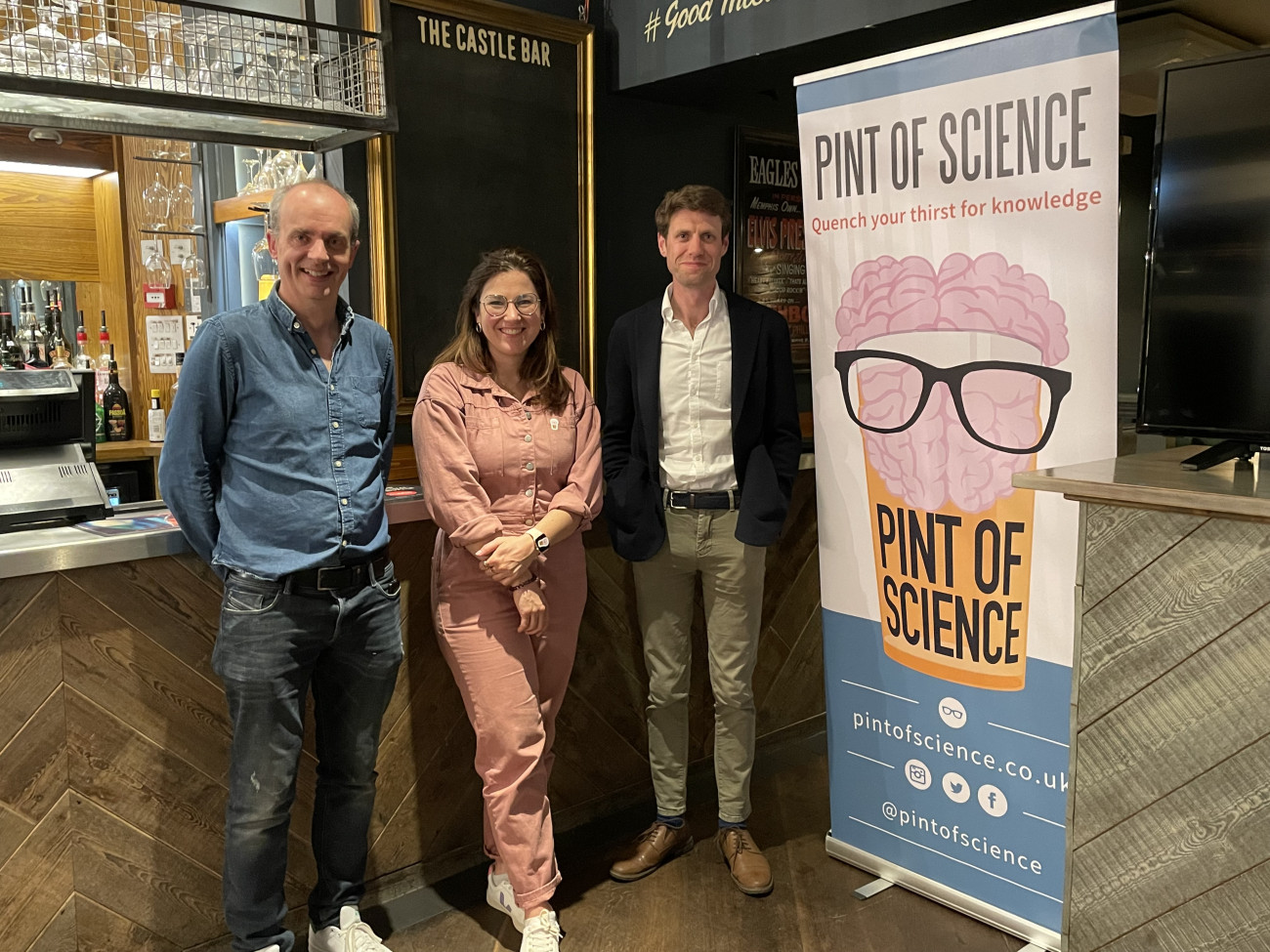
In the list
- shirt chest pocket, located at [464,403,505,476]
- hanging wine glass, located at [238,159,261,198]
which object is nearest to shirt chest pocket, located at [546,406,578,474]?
shirt chest pocket, located at [464,403,505,476]

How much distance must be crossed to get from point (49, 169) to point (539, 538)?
4001 millimetres

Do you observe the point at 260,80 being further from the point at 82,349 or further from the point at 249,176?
the point at 82,349

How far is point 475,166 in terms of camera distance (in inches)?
134

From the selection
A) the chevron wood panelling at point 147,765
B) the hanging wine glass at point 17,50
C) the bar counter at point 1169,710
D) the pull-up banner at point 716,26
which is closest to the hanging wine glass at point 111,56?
the hanging wine glass at point 17,50

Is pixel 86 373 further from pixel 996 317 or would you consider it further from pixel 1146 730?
pixel 1146 730

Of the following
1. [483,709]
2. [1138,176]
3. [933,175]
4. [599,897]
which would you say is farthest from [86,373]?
[1138,176]

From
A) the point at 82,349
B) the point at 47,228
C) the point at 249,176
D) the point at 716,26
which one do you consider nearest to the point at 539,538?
the point at 716,26

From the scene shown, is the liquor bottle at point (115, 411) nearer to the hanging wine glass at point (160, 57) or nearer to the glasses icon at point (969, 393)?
the hanging wine glass at point (160, 57)

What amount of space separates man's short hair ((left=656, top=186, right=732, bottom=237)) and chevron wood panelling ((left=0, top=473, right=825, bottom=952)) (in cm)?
108

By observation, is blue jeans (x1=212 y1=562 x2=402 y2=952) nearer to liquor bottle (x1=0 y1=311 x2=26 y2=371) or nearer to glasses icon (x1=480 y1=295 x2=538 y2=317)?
glasses icon (x1=480 y1=295 x2=538 y2=317)

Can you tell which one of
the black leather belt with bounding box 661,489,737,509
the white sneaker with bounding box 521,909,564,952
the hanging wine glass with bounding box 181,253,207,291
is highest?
the hanging wine glass with bounding box 181,253,207,291

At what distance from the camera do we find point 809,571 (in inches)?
156

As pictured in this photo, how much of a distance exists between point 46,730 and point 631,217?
99.9 inches

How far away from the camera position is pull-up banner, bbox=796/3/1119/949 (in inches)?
94.5
